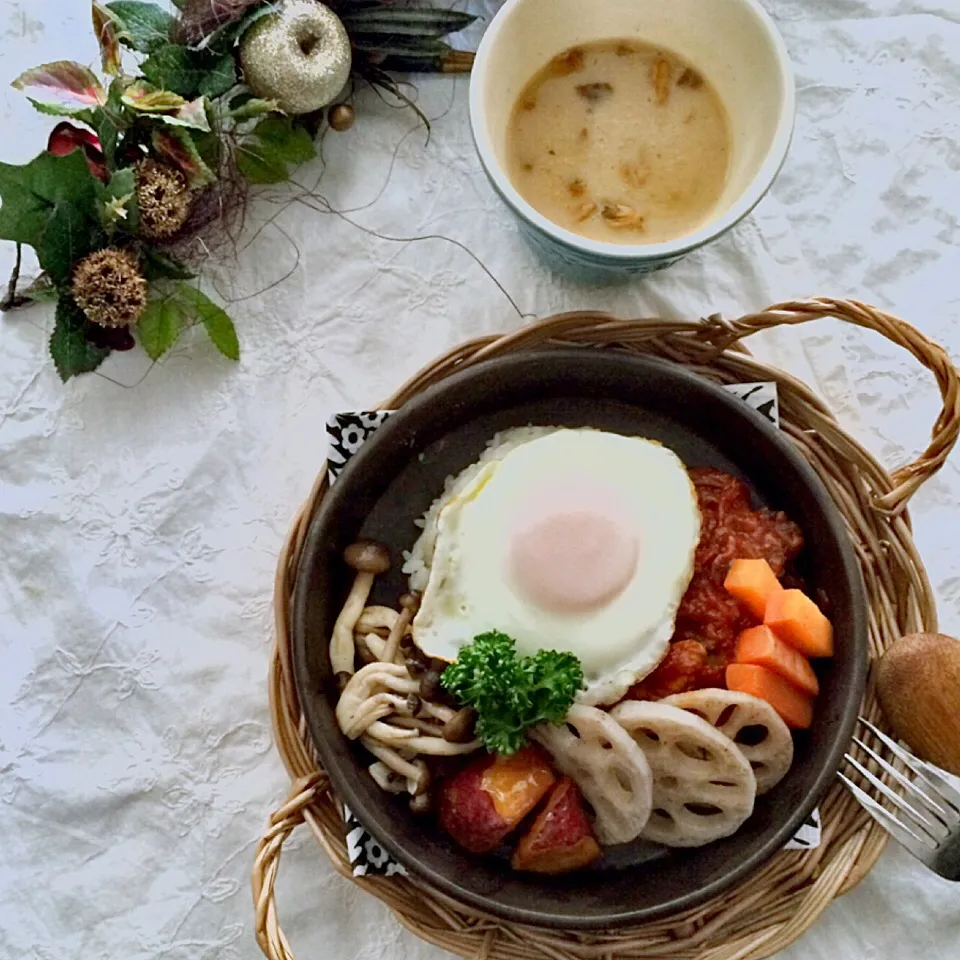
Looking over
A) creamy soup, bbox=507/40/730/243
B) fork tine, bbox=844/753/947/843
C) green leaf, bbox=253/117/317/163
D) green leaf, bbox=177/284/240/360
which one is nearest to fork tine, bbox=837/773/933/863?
fork tine, bbox=844/753/947/843

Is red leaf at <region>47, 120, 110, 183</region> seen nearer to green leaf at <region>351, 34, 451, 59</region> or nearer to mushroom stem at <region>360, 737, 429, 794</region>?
green leaf at <region>351, 34, 451, 59</region>

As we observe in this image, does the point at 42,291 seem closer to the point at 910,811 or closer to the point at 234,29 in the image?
the point at 234,29

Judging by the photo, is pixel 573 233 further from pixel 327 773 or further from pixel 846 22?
pixel 327 773

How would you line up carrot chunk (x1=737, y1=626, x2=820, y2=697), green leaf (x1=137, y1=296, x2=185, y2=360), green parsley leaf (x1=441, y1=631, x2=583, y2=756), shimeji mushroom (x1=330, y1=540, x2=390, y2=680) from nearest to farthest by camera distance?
1. green parsley leaf (x1=441, y1=631, x2=583, y2=756)
2. carrot chunk (x1=737, y1=626, x2=820, y2=697)
3. shimeji mushroom (x1=330, y1=540, x2=390, y2=680)
4. green leaf (x1=137, y1=296, x2=185, y2=360)

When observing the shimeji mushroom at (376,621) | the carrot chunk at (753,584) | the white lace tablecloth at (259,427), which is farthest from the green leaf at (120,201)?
the carrot chunk at (753,584)

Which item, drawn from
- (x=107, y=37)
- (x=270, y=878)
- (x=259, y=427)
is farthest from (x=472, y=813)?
(x=107, y=37)
